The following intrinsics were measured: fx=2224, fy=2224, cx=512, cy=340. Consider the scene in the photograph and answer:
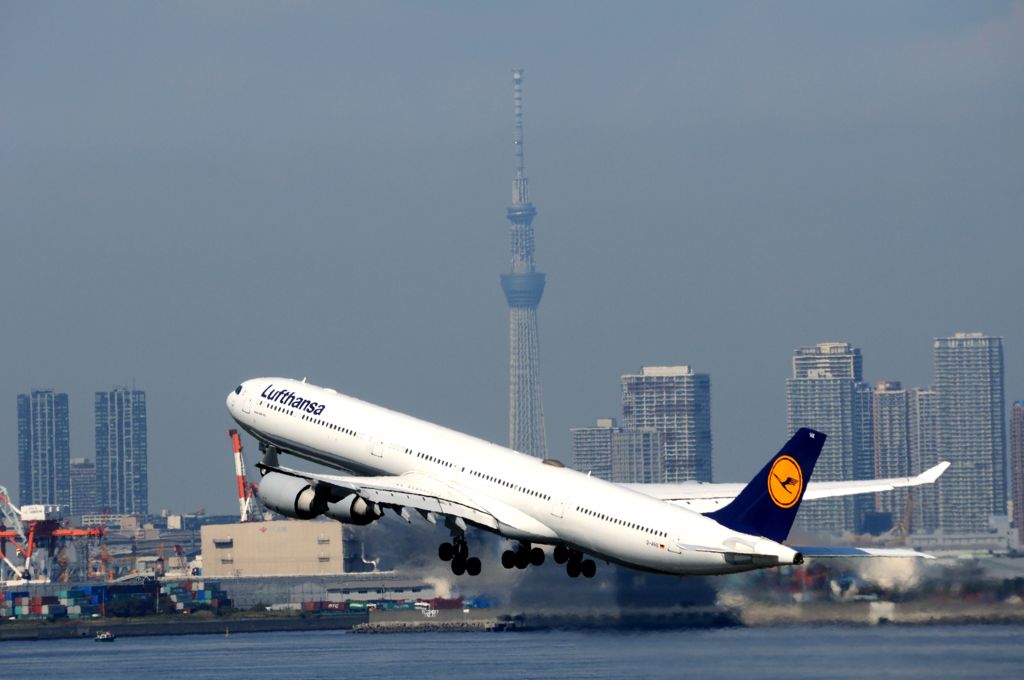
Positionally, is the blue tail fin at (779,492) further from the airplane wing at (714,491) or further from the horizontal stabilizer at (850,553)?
the airplane wing at (714,491)

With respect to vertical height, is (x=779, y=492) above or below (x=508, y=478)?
below

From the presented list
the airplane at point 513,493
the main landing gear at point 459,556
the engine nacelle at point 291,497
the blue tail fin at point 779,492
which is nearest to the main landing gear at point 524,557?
the airplane at point 513,493

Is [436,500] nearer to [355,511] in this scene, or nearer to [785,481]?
[355,511]

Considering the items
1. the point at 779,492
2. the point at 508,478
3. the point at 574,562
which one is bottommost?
the point at 574,562

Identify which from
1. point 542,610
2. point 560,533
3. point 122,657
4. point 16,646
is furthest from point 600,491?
point 16,646

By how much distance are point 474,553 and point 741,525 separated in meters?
25.8

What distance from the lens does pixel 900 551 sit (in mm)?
67750

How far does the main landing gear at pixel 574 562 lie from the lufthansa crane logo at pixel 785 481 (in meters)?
9.02

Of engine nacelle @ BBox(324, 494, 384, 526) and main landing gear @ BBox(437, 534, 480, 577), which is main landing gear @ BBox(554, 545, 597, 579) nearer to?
main landing gear @ BBox(437, 534, 480, 577)

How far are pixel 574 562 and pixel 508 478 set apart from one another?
490 cm

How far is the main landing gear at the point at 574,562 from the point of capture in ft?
243

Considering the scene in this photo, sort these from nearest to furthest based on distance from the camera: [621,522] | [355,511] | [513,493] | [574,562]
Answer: [621,522] → [513,493] → [355,511] → [574,562]

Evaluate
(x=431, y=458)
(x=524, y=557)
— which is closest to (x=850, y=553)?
(x=524, y=557)

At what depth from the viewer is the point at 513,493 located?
72.1 m
